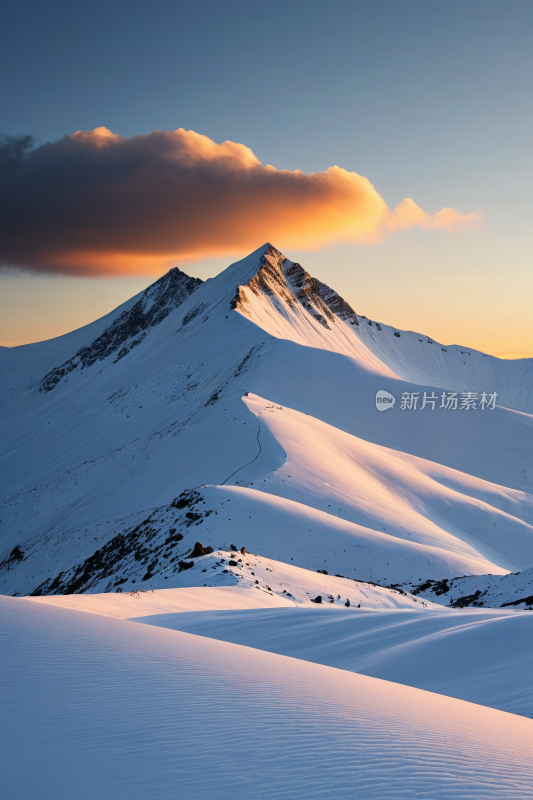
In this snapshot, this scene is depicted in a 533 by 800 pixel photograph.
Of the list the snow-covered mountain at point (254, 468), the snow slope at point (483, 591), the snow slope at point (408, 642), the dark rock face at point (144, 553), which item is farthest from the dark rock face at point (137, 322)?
the snow slope at point (408, 642)

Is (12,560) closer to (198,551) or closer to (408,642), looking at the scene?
(198,551)

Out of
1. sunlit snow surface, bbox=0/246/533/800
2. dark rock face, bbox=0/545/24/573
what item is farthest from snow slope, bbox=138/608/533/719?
dark rock face, bbox=0/545/24/573

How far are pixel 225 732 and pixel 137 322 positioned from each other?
10401cm

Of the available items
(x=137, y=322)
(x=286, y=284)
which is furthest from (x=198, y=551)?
(x=137, y=322)

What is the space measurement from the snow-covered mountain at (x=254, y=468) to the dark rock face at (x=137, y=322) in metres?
19.6

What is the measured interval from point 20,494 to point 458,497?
30.3 m

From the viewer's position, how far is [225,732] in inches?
158

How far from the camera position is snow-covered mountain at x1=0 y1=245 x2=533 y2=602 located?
63.5ft

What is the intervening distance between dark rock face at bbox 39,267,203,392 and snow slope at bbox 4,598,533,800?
281ft

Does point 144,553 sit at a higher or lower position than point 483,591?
higher

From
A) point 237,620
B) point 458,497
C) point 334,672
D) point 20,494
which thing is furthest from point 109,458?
point 334,672

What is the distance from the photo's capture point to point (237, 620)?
10.8 meters

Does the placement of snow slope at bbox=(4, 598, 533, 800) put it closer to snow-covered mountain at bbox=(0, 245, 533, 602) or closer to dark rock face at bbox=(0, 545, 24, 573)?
snow-covered mountain at bbox=(0, 245, 533, 602)

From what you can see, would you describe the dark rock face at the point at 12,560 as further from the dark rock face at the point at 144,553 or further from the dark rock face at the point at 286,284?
the dark rock face at the point at 286,284
